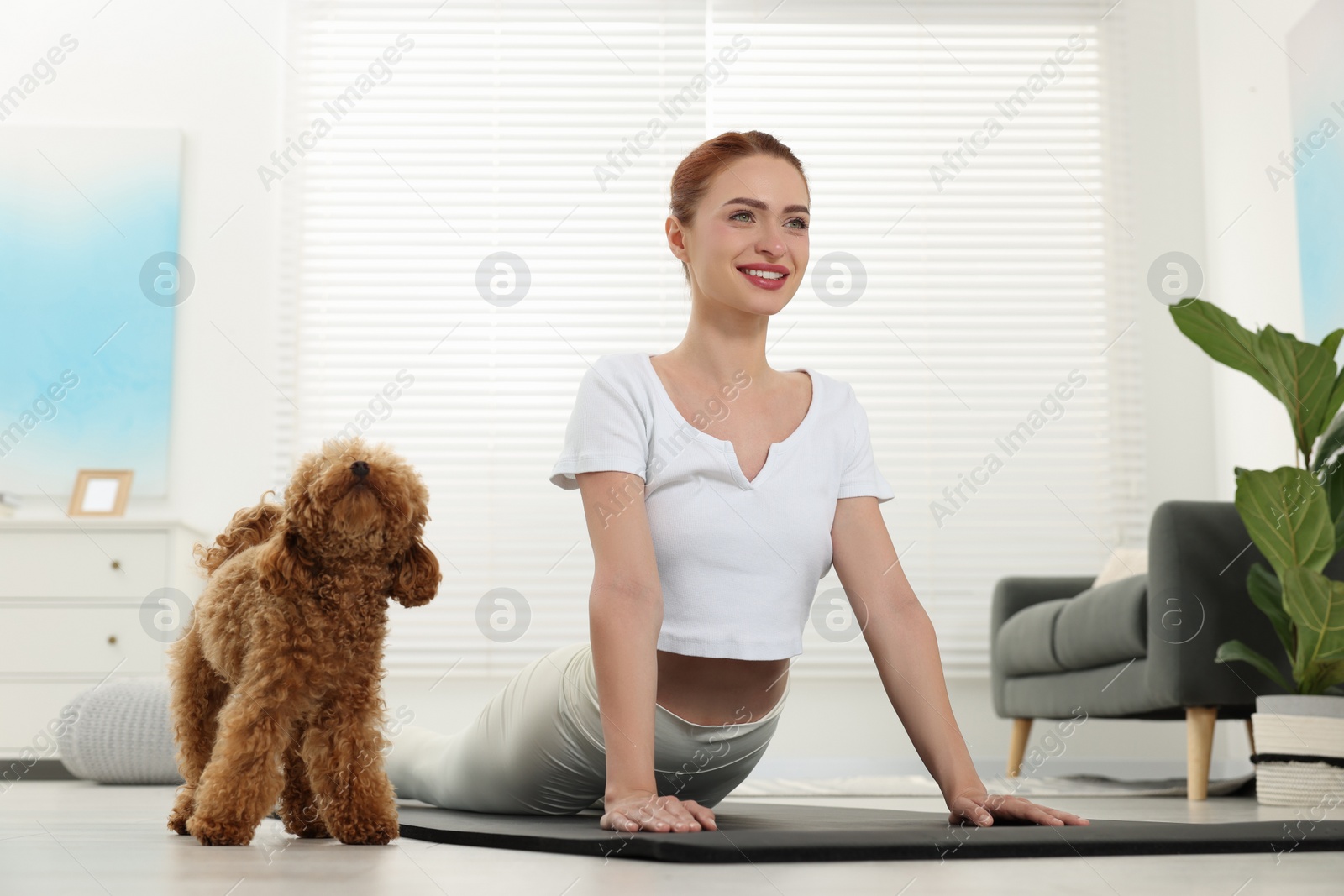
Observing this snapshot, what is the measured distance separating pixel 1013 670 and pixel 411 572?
10.5 feet

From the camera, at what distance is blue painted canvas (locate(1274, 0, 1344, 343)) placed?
3.66m

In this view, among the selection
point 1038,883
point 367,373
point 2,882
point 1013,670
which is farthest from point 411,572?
point 367,373

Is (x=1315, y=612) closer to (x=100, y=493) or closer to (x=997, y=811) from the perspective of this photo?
(x=997, y=811)

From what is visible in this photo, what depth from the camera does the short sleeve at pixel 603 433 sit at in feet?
4.84

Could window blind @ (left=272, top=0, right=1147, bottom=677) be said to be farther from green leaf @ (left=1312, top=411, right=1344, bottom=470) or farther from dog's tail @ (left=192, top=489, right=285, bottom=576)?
dog's tail @ (left=192, top=489, right=285, bottom=576)

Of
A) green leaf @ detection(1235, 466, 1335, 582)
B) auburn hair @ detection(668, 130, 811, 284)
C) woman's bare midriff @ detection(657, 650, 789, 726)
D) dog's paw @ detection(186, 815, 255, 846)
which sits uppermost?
auburn hair @ detection(668, 130, 811, 284)

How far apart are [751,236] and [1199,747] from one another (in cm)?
199

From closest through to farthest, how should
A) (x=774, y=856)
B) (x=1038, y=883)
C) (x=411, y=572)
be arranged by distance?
(x=1038, y=883), (x=774, y=856), (x=411, y=572)

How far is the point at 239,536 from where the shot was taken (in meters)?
1.53

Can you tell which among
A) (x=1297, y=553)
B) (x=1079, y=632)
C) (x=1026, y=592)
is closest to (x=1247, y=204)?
(x=1026, y=592)

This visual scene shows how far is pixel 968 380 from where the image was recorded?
488cm

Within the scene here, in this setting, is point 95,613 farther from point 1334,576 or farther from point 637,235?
point 1334,576

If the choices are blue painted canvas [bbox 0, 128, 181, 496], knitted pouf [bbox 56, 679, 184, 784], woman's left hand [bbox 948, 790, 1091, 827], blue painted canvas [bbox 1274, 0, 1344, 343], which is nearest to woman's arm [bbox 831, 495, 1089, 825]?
woman's left hand [bbox 948, 790, 1091, 827]

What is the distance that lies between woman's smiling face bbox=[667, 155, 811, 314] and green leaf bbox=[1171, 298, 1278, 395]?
131 cm
